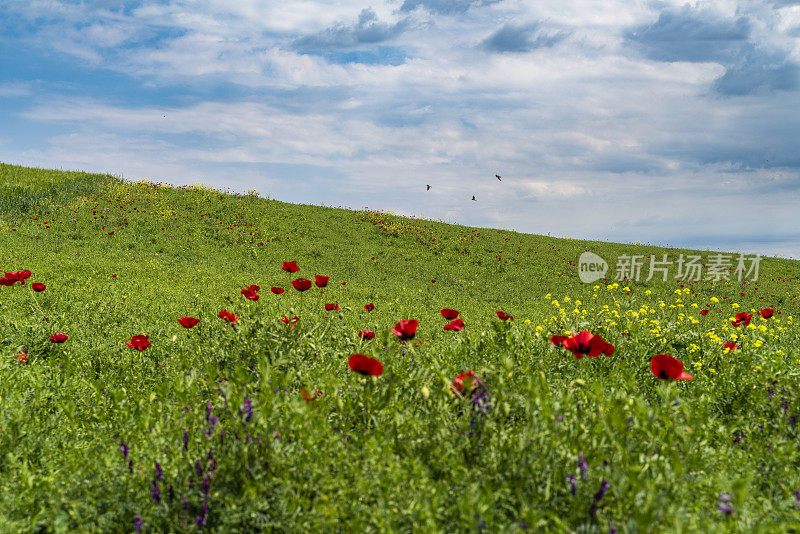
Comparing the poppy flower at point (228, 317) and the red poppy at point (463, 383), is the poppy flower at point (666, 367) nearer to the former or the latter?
the red poppy at point (463, 383)

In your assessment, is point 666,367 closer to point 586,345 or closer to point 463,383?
point 586,345

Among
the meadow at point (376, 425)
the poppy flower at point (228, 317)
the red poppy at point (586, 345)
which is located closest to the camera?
the meadow at point (376, 425)

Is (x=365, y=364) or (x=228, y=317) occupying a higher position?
(x=365, y=364)

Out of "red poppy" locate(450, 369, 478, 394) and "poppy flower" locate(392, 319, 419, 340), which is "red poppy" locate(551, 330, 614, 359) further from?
"poppy flower" locate(392, 319, 419, 340)

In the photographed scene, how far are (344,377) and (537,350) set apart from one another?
2.24m

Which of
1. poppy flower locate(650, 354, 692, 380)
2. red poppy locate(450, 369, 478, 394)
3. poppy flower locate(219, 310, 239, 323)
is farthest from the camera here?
poppy flower locate(219, 310, 239, 323)

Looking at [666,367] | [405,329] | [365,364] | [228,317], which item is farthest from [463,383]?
[228,317]

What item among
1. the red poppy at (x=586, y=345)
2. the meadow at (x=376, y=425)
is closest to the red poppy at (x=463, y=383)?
the meadow at (x=376, y=425)

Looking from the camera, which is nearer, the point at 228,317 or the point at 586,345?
the point at 586,345

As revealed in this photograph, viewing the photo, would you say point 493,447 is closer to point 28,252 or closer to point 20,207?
point 28,252

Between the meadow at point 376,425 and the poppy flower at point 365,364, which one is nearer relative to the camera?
the meadow at point 376,425

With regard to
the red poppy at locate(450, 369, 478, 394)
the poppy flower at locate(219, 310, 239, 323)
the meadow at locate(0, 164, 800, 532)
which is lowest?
the meadow at locate(0, 164, 800, 532)

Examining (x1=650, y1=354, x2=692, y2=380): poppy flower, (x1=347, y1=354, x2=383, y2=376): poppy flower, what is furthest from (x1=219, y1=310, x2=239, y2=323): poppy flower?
(x1=650, y1=354, x2=692, y2=380): poppy flower

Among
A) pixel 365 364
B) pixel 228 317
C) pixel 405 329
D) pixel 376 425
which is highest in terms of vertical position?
pixel 405 329
